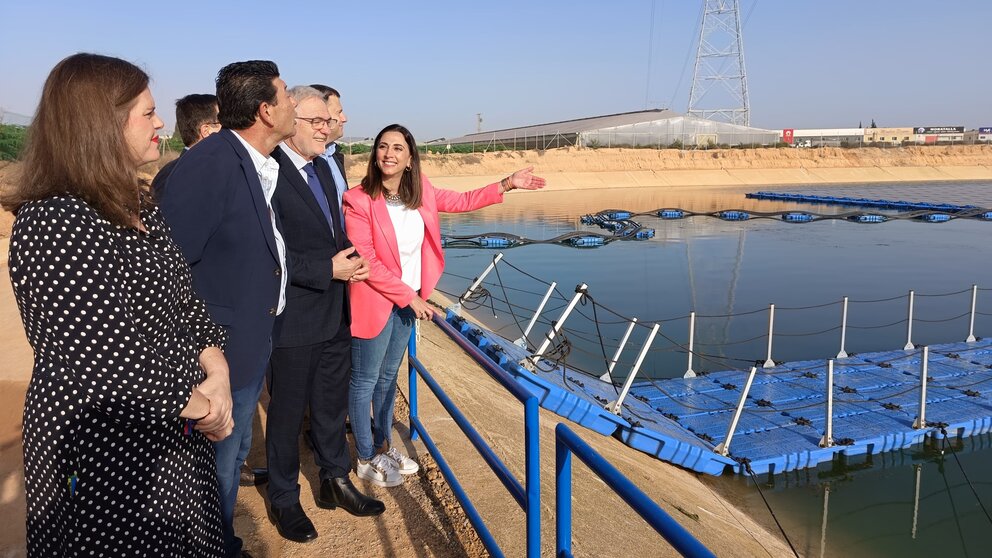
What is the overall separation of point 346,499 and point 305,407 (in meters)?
0.51

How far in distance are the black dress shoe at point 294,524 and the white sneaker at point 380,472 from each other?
49 centimetres

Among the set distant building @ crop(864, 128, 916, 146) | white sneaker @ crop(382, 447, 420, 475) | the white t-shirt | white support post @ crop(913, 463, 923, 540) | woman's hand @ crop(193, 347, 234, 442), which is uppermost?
distant building @ crop(864, 128, 916, 146)

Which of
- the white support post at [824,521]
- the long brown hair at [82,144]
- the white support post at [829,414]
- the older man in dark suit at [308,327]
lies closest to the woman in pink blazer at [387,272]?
the older man in dark suit at [308,327]

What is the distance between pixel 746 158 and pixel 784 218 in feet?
92.9

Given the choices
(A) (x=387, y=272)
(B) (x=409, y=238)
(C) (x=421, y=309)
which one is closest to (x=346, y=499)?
(C) (x=421, y=309)

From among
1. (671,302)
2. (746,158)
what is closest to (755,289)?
(671,302)

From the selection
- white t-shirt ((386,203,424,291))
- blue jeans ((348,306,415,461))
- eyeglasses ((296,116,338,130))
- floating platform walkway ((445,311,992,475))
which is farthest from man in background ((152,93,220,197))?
floating platform walkway ((445,311,992,475))

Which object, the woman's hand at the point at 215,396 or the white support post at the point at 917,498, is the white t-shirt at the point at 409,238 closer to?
the woman's hand at the point at 215,396

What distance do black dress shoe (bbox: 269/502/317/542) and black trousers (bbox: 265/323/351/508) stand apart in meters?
0.03

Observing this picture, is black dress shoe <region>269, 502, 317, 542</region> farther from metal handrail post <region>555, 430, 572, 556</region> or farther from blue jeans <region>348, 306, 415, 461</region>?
metal handrail post <region>555, 430, 572, 556</region>

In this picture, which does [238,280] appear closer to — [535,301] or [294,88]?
[294,88]

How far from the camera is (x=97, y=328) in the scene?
60.2 inches

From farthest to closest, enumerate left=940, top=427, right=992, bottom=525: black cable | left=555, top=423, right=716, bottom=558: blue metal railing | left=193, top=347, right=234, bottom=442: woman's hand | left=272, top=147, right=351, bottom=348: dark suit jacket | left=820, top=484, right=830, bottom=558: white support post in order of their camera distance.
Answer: left=940, top=427, right=992, bottom=525: black cable
left=820, top=484, right=830, bottom=558: white support post
left=272, top=147, right=351, bottom=348: dark suit jacket
left=193, top=347, right=234, bottom=442: woman's hand
left=555, top=423, right=716, bottom=558: blue metal railing

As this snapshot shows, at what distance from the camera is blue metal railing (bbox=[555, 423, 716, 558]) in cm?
132
